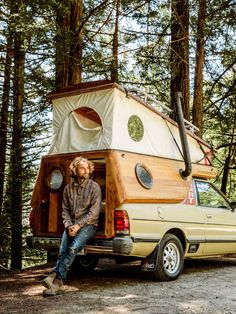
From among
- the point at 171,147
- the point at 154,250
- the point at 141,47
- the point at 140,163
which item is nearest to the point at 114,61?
the point at 141,47

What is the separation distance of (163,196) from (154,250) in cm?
92

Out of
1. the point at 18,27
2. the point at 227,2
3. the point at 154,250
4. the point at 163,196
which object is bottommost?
the point at 154,250

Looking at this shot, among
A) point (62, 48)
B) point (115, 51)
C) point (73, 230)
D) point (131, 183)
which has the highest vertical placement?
point (115, 51)

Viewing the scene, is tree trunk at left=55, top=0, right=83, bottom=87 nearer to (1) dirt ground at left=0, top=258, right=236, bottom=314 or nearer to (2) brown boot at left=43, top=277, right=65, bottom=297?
(1) dirt ground at left=0, top=258, right=236, bottom=314

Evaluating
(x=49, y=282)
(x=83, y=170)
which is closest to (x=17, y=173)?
(x=83, y=170)

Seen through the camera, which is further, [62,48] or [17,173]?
[17,173]

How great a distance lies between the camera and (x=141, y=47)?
12.8 meters

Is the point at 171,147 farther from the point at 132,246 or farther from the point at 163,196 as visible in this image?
the point at 132,246

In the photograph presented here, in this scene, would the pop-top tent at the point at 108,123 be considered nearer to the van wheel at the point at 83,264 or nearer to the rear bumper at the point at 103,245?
the rear bumper at the point at 103,245

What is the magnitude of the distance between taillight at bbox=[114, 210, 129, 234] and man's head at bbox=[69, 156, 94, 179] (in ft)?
2.38

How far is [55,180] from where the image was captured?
7441mm

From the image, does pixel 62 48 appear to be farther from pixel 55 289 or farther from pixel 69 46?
pixel 55 289

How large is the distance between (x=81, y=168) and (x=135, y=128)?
4.32 feet

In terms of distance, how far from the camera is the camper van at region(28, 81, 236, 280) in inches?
260
